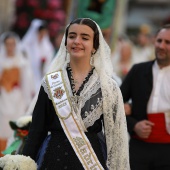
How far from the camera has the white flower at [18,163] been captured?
418 cm

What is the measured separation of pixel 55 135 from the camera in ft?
14.6

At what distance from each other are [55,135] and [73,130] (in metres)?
0.14

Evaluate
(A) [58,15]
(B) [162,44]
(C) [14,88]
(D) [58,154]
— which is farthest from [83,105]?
(A) [58,15]

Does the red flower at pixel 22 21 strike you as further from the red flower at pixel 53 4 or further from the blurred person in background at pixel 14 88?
the blurred person in background at pixel 14 88

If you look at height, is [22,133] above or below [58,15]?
above

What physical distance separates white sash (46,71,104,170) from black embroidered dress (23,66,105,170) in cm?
4

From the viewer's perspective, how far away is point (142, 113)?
5.55 m

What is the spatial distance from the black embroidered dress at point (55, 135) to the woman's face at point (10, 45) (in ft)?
19.6

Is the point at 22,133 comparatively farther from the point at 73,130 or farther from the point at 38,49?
the point at 38,49

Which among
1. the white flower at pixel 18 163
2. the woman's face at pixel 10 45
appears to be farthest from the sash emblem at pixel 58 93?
the woman's face at pixel 10 45

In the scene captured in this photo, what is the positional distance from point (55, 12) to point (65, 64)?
15.2 meters

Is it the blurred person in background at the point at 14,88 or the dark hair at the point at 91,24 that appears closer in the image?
the dark hair at the point at 91,24

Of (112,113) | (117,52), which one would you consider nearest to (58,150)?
(112,113)

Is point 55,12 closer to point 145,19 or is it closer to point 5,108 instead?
point 5,108
